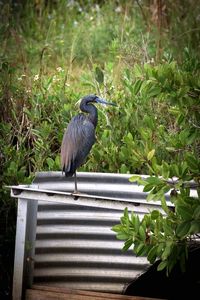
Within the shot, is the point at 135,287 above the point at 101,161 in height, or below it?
below

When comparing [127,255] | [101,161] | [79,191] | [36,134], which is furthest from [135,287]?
[36,134]

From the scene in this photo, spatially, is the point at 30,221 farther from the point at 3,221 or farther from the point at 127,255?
the point at 3,221

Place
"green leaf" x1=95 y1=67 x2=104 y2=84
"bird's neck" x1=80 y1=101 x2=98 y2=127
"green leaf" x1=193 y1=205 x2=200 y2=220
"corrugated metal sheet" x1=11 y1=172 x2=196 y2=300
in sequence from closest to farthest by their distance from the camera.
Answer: "green leaf" x1=193 y1=205 x2=200 y2=220 → "corrugated metal sheet" x1=11 y1=172 x2=196 y2=300 → "bird's neck" x1=80 y1=101 x2=98 y2=127 → "green leaf" x1=95 y1=67 x2=104 y2=84

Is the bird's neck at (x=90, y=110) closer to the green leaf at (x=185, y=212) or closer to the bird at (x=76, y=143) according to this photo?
the bird at (x=76, y=143)

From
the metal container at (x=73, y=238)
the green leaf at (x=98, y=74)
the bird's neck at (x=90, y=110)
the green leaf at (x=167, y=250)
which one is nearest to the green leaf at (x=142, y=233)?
the green leaf at (x=167, y=250)

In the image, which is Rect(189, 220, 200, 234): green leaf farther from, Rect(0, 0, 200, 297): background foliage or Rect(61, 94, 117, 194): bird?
Rect(61, 94, 117, 194): bird

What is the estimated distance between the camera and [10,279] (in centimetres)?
468

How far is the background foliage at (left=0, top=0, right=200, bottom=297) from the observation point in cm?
320

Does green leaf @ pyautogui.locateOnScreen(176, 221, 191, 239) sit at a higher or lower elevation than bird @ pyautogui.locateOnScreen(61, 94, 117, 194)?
lower

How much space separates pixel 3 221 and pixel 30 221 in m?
1.04

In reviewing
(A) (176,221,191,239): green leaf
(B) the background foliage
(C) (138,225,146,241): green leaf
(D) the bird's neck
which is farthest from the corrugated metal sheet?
(A) (176,221,191,239): green leaf

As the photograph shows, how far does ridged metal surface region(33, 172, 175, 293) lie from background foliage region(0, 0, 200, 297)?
8.6 inches

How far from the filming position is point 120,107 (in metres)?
4.94

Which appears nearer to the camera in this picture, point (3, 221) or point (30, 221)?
point (30, 221)
